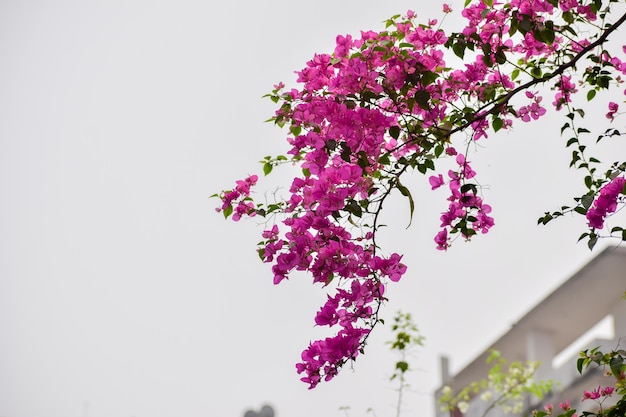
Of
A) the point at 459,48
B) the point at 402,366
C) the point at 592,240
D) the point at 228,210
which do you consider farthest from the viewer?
the point at 402,366

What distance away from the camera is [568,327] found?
62.1 feet

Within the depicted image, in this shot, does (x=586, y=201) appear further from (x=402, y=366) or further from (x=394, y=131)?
(x=402, y=366)

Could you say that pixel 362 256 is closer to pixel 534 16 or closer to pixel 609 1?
pixel 534 16

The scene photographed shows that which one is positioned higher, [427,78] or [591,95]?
[591,95]

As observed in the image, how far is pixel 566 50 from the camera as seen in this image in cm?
369

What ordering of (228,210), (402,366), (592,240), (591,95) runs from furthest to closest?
(402,366), (591,95), (228,210), (592,240)

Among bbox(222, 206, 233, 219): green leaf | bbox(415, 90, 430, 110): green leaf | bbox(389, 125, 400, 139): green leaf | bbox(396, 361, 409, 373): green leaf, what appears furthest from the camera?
bbox(396, 361, 409, 373): green leaf

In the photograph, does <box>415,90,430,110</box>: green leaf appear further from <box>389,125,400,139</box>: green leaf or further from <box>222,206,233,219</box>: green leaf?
<box>222,206,233,219</box>: green leaf

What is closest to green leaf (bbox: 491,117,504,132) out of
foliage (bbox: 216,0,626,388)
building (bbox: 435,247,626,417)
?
foliage (bbox: 216,0,626,388)

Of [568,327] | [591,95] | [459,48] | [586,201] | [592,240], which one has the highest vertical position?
[568,327]

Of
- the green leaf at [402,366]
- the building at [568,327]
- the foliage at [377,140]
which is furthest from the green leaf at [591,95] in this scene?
the building at [568,327]

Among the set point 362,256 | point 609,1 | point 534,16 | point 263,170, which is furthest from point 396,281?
point 609,1

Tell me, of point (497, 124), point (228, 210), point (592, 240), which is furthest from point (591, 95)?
point (228, 210)

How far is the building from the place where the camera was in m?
15.7
